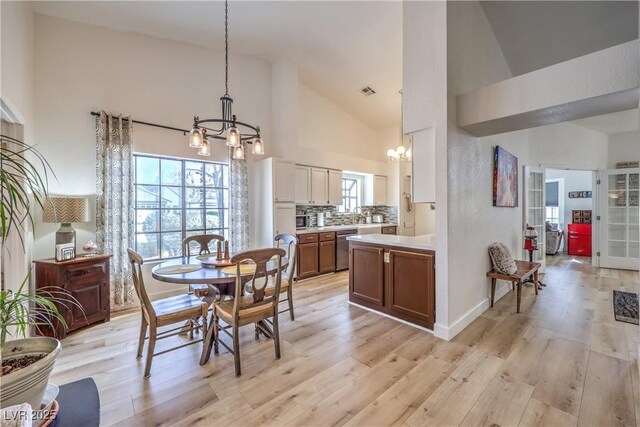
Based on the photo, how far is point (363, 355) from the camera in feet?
8.08

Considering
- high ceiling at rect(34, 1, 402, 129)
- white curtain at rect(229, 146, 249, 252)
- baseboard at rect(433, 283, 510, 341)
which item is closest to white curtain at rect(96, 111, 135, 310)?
high ceiling at rect(34, 1, 402, 129)

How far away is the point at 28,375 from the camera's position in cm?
82

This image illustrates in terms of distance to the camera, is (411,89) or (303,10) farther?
(303,10)

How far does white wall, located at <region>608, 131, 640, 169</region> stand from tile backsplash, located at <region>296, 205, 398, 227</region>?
4.52 m

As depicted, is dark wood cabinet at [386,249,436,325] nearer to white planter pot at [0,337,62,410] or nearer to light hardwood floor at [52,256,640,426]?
light hardwood floor at [52,256,640,426]

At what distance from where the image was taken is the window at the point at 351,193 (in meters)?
6.64

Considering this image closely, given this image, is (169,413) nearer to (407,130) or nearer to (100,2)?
(407,130)

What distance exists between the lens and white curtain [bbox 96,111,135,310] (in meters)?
3.36

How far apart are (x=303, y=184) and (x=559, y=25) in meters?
4.38

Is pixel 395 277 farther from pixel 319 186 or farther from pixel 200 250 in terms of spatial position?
pixel 319 186

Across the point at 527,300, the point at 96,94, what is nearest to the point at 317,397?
the point at 527,300

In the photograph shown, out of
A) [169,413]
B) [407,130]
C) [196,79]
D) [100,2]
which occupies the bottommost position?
[169,413]

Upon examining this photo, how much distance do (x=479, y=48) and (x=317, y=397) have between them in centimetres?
426

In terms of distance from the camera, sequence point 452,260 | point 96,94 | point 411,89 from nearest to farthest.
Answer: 1. point 452,260
2. point 411,89
3. point 96,94
